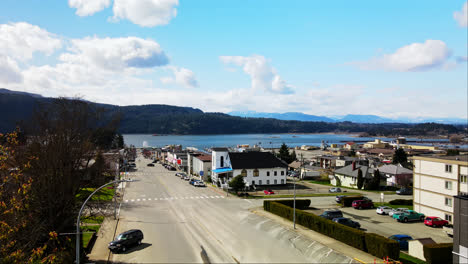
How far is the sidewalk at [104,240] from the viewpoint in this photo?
88.1 ft

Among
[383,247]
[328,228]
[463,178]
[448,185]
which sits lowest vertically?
[328,228]

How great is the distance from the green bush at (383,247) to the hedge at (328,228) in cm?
108

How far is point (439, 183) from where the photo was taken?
138 ft

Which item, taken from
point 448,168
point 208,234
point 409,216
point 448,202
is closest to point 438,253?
point 409,216

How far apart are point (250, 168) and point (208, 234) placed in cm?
3414

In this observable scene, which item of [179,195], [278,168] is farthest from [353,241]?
[278,168]

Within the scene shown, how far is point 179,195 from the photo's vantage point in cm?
5731

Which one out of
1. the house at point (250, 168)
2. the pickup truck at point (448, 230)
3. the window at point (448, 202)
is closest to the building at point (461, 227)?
the pickup truck at point (448, 230)

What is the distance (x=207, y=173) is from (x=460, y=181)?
5298 centimetres

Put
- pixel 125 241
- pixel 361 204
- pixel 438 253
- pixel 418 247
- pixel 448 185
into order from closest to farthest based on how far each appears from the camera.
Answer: pixel 438 253 < pixel 125 241 < pixel 418 247 < pixel 448 185 < pixel 361 204

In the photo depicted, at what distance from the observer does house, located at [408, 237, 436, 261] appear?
93.0ft

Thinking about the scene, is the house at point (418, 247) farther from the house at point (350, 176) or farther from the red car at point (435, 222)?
the house at point (350, 176)

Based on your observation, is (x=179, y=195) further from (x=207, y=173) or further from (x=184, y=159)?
(x=184, y=159)

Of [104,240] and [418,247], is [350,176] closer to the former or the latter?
[418,247]
